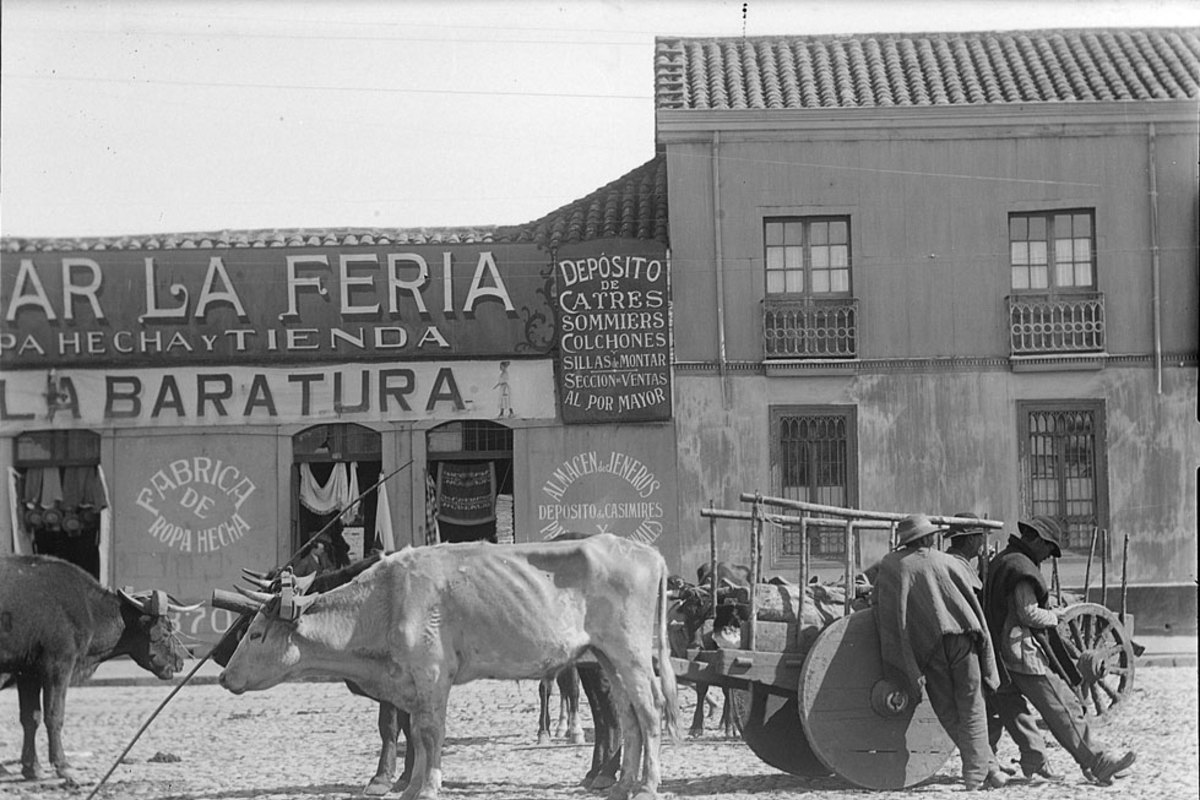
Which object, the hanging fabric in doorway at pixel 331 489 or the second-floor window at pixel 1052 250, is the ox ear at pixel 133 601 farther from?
the second-floor window at pixel 1052 250

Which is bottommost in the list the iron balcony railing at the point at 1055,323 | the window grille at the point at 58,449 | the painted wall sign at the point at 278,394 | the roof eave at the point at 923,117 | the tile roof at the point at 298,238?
the window grille at the point at 58,449

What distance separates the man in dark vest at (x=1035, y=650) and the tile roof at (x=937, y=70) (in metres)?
6.18

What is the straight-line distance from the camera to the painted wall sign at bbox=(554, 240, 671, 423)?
48.1 ft

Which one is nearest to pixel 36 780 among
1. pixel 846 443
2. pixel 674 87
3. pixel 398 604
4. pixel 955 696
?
pixel 398 604

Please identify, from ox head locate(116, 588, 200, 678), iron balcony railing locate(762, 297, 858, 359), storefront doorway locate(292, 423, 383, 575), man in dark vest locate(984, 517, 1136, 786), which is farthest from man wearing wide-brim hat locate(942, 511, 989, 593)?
storefront doorway locate(292, 423, 383, 575)

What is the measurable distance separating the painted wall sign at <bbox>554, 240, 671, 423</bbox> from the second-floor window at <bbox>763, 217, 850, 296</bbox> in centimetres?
103

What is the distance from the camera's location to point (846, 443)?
14492 mm

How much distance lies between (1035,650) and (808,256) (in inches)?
222

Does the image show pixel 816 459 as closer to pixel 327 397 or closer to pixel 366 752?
pixel 327 397

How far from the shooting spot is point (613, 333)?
48.5 feet

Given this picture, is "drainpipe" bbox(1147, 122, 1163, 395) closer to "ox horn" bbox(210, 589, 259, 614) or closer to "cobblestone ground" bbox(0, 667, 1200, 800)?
"cobblestone ground" bbox(0, 667, 1200, 800)

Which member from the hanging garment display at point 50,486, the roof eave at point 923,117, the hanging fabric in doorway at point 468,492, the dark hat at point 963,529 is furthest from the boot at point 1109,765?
the hanging garment display at point 50,486

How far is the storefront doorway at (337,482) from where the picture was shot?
47.5 feet

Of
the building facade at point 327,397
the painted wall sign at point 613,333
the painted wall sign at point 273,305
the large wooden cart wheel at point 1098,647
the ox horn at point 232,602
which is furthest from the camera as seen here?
the painted wall sign at point 613,333
